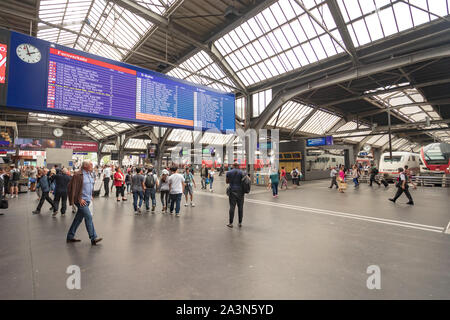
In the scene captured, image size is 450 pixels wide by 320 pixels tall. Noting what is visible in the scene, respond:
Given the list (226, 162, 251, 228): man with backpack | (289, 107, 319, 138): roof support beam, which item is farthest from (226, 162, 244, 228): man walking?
(289, 107, 319, 138): roof support beam

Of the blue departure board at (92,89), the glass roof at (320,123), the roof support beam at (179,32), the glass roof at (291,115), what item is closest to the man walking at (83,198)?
the blue departure board at (92,89)

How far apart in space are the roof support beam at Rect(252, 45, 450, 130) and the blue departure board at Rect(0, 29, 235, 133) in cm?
756

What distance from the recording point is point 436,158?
1680 cm

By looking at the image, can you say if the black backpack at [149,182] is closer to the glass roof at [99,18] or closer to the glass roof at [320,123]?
the glass roof at [99,18]

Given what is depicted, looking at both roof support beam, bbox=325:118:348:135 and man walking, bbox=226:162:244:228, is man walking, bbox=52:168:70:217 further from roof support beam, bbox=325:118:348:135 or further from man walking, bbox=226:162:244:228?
roof support beam, bbox=325:118:348:135

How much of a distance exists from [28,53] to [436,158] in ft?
84.0

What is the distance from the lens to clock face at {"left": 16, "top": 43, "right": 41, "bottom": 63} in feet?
21.3

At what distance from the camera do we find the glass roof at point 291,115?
73.9 ft

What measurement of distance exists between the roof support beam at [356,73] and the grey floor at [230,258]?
345 inches
